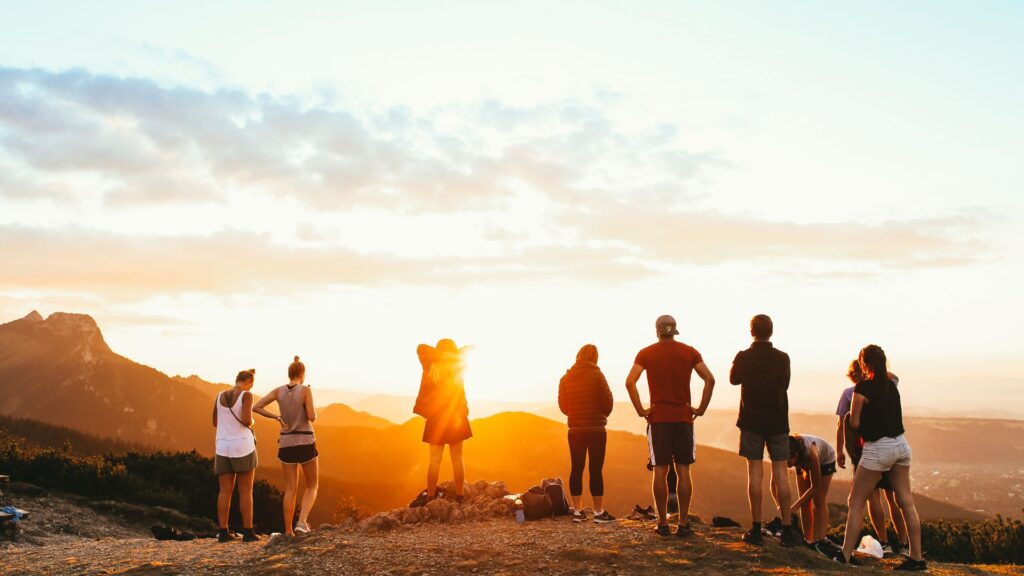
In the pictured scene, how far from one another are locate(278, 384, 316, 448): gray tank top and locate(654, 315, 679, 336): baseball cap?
5.13 m

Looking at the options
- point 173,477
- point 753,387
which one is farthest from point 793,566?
point 173,477

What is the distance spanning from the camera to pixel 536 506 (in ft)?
33.9

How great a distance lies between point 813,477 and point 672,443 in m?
2.10

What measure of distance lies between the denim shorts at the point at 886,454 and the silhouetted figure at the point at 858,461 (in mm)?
274

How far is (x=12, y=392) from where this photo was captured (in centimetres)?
14650

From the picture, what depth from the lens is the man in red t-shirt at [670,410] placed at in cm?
822

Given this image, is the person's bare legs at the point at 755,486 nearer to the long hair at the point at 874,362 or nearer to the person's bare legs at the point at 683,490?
the person's bare legs at the point at 683,490

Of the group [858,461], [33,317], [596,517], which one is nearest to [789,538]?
[858,461]

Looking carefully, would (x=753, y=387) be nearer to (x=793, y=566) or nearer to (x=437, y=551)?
(x=793, y=566)

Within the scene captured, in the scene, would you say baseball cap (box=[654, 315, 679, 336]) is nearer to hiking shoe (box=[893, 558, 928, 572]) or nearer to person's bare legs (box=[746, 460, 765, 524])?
person's bare legs (box=[746, 460, 765, 524])

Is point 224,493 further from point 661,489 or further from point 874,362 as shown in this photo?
point 874,362

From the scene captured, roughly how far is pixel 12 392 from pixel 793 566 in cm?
18219

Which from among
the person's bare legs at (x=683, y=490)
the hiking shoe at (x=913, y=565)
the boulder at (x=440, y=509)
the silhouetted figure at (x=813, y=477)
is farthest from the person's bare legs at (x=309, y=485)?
the hiking shoe at (x=913, y=565)

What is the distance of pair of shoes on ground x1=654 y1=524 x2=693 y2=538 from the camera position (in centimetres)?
834
